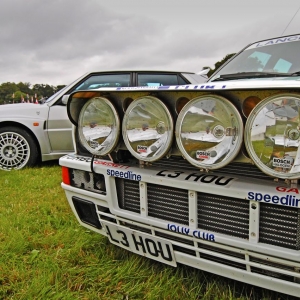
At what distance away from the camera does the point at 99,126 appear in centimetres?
174

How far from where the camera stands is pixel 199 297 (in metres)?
1.69

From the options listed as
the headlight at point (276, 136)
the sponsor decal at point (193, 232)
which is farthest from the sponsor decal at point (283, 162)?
the sponsor decal at point (193, 232)

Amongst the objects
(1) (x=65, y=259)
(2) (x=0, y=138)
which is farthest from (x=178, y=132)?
(2) (x=0, y=138)

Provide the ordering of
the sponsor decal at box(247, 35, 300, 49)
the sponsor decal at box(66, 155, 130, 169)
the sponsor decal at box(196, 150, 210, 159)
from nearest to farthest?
the sponsor decal at box(196, 150, 210, 159)
the sponsor decal at box(66, 155, 130, 169)
the sponsor decal at box(247, 35, 300, 49)

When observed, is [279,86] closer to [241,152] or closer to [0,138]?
[241,152]

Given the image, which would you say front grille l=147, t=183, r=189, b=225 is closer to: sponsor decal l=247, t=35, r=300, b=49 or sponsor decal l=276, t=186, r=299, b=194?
sponsor decal l=276, t=186, r=299, b=194

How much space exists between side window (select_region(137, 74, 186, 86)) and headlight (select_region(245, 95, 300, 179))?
3600 millimetres

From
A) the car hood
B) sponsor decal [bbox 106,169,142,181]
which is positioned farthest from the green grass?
the car hood

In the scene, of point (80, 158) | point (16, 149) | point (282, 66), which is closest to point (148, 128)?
point (80, 158)

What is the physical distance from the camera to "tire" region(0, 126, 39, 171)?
15.5ft

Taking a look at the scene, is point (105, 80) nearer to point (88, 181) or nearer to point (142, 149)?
point (88, 181)

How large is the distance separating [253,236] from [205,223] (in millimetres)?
236

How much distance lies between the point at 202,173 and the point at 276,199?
38 cm

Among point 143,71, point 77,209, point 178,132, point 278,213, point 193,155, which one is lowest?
point 77,209
